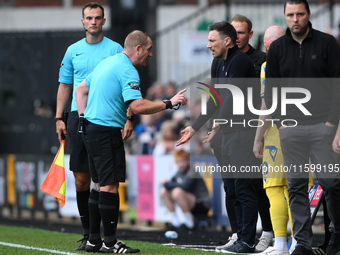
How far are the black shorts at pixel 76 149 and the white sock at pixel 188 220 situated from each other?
4905 mm

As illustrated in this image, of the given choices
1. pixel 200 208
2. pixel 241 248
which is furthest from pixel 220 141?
pixel 200 208

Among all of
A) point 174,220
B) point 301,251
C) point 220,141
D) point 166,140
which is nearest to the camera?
point 301,251

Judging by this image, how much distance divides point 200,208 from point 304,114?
6383 mm

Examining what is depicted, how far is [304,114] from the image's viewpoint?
694 centimetres

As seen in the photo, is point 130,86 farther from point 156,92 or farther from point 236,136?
point 156,92

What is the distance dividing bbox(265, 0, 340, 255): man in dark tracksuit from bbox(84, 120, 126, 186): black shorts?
1608 mm

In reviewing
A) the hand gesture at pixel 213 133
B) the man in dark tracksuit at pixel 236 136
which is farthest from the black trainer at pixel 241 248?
the hand gesture at pixel 213 133

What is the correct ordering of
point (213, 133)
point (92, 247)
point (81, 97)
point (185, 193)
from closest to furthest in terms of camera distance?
point (92, 247), point (81, 97), point (213, 133), point (185, 193)

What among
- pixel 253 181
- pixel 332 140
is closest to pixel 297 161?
pixel 332 140

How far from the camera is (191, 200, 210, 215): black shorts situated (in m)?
13.0

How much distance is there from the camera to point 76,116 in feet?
27.5

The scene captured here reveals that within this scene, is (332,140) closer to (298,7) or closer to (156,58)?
(298,7)

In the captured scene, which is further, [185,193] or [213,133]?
[185,193]

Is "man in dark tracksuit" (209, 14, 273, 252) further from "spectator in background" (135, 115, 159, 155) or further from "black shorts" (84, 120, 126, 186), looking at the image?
"spectator in background" (135, 115, 159, 155)
